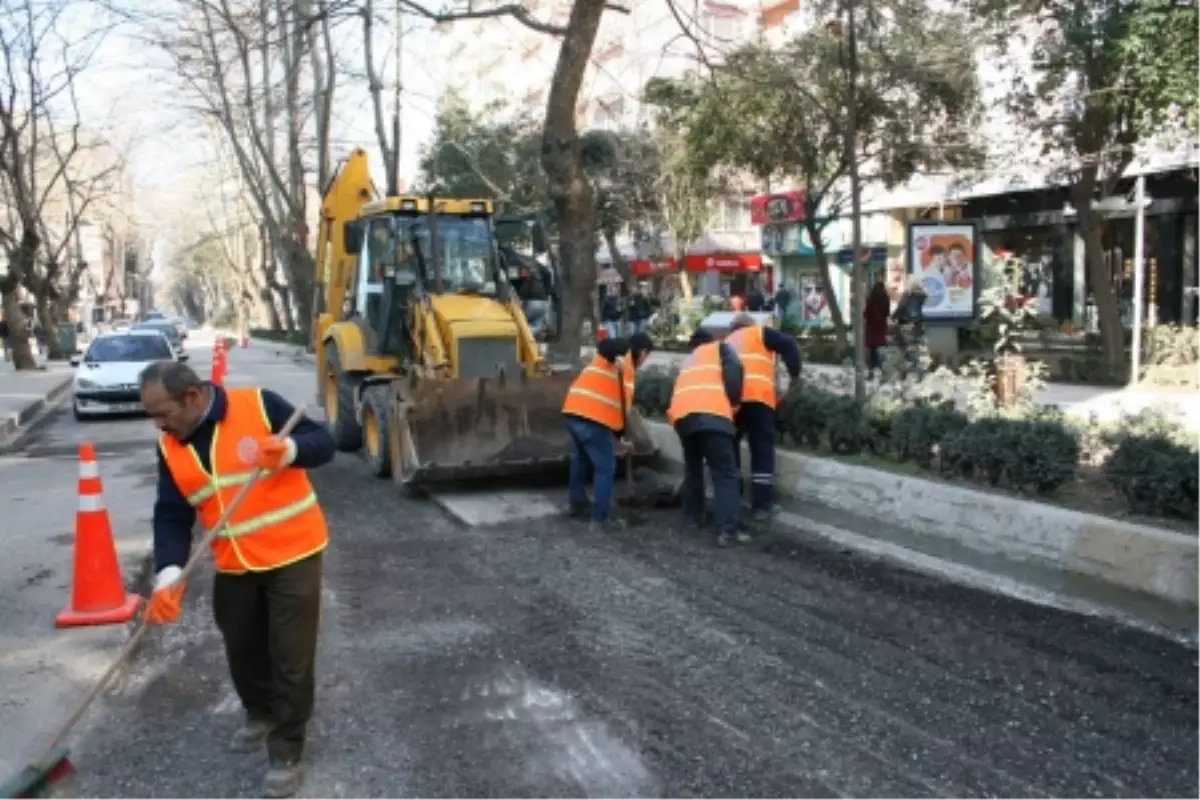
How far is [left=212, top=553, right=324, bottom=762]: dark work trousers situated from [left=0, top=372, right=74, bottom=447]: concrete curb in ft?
40.7

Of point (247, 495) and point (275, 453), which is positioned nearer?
point (275, 453)

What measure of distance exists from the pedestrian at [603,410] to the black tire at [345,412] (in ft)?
13.5

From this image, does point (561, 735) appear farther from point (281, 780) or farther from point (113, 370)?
point (113, 370)

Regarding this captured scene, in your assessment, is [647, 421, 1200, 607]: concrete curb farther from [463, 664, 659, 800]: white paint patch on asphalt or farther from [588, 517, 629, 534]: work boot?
[463, 664, 659, 800]: white paint patch on asphalt

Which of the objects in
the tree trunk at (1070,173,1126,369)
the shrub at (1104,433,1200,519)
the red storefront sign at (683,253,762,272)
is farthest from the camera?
the red storefront sign at (683,253,762,272)

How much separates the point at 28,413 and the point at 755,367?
14882 millimetres

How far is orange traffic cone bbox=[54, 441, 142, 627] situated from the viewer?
6230 mm

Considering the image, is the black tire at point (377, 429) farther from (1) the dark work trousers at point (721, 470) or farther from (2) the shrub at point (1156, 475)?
(2) the shrub at point (1156, 475)

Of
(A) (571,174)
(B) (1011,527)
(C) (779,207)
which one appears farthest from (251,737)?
(C) (779,207)

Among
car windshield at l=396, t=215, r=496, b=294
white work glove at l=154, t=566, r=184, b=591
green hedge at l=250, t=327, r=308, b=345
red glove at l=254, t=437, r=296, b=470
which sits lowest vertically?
green hedge at l=250, t=327, r=308, b=345

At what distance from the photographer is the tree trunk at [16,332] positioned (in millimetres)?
28922

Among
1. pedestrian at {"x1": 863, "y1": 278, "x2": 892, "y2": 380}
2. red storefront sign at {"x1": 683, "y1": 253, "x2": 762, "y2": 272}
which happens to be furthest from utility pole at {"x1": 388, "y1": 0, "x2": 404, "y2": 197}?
red storefront sign at {"x1": 683, "y1": 253, "x2": 762, "y2": 272}

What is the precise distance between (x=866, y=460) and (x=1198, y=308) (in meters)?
19.3

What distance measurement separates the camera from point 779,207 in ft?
106
